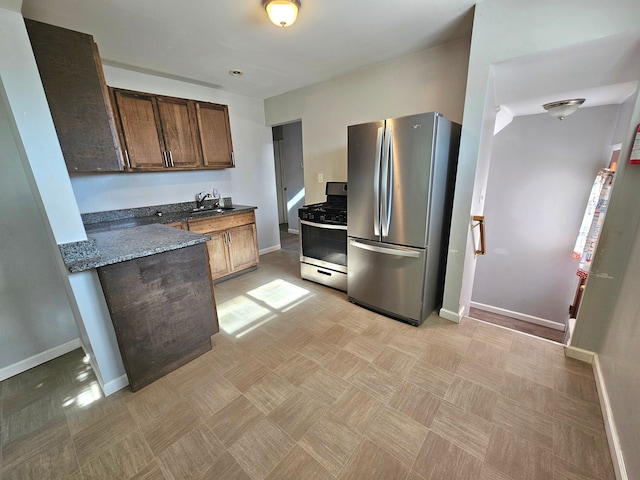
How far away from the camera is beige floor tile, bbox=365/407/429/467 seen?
127cm

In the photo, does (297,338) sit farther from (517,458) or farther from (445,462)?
(517,458)

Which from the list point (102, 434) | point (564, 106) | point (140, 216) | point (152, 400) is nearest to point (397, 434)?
point (152, 400)

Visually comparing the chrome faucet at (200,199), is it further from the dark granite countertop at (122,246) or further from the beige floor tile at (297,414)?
the beige floor tile at (297,414)

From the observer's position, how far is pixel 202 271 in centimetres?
187

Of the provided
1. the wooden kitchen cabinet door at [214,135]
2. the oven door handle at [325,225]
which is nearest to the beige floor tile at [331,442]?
the oven door handle at [325,225]

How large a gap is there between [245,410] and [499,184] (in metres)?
4.09

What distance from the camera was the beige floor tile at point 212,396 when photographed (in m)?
1.53

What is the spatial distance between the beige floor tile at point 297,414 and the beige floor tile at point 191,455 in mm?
323

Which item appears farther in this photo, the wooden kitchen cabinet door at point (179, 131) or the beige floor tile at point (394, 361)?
the wooden kitchen cabinet door at point (179, 131)

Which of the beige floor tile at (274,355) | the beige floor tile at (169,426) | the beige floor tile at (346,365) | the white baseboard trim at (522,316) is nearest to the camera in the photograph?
the beige floor tile at (169,426)

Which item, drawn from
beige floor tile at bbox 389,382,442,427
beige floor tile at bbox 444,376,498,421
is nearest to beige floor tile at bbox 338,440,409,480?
beige floor tile at bbox 389,382,442,427

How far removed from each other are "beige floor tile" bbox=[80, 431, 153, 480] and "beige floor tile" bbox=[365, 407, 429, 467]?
1163mm

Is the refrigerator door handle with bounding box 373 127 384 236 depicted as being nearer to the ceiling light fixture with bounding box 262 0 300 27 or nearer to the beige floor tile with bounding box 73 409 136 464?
the ceiling light fixture with bounding box 262 0 300 27

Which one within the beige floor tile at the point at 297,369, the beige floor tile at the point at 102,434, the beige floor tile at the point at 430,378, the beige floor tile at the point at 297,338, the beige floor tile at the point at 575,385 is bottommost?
the beige floor tile at the point at 430,378
